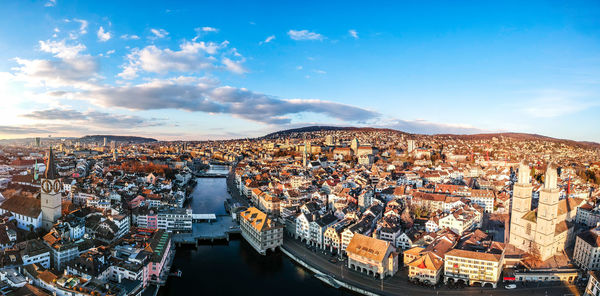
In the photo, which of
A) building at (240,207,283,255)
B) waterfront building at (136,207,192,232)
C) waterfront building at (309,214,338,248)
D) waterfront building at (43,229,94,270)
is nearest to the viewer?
waterfront building at (43,229,94,270)

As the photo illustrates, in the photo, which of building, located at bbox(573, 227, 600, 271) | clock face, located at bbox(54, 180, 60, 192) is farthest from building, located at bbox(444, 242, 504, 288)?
clock face, located at bbox(54, 180, 60, 192)

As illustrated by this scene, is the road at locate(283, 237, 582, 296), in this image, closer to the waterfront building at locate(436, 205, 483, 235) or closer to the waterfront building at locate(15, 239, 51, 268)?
the waterfront building at locate(436, 205, 483, 235)

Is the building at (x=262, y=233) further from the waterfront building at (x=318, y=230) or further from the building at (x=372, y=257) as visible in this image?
the building at (x=372, y=257)

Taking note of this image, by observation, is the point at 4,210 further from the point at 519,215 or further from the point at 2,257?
the point at 519,215

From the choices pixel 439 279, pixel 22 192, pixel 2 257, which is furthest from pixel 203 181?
pixel 439 279

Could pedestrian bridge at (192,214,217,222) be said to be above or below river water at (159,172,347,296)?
above

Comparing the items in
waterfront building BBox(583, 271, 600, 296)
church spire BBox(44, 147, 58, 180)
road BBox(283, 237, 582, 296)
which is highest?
church spire BBox(44, 147, 58, 180)

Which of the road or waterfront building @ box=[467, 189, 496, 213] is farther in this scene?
waterfront building @ box=[467, 189, 496, 213]

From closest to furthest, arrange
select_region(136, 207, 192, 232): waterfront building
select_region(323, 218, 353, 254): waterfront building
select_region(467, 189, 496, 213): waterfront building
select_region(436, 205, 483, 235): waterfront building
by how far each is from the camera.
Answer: select_region(323, 218, 353, 254): waterfront building → select_region(436, 205, 483, 235): waterfront building → select_region(136, 207, 192, 232): waterfront building → select_region(467, 189, 496, 213): waterfront building
